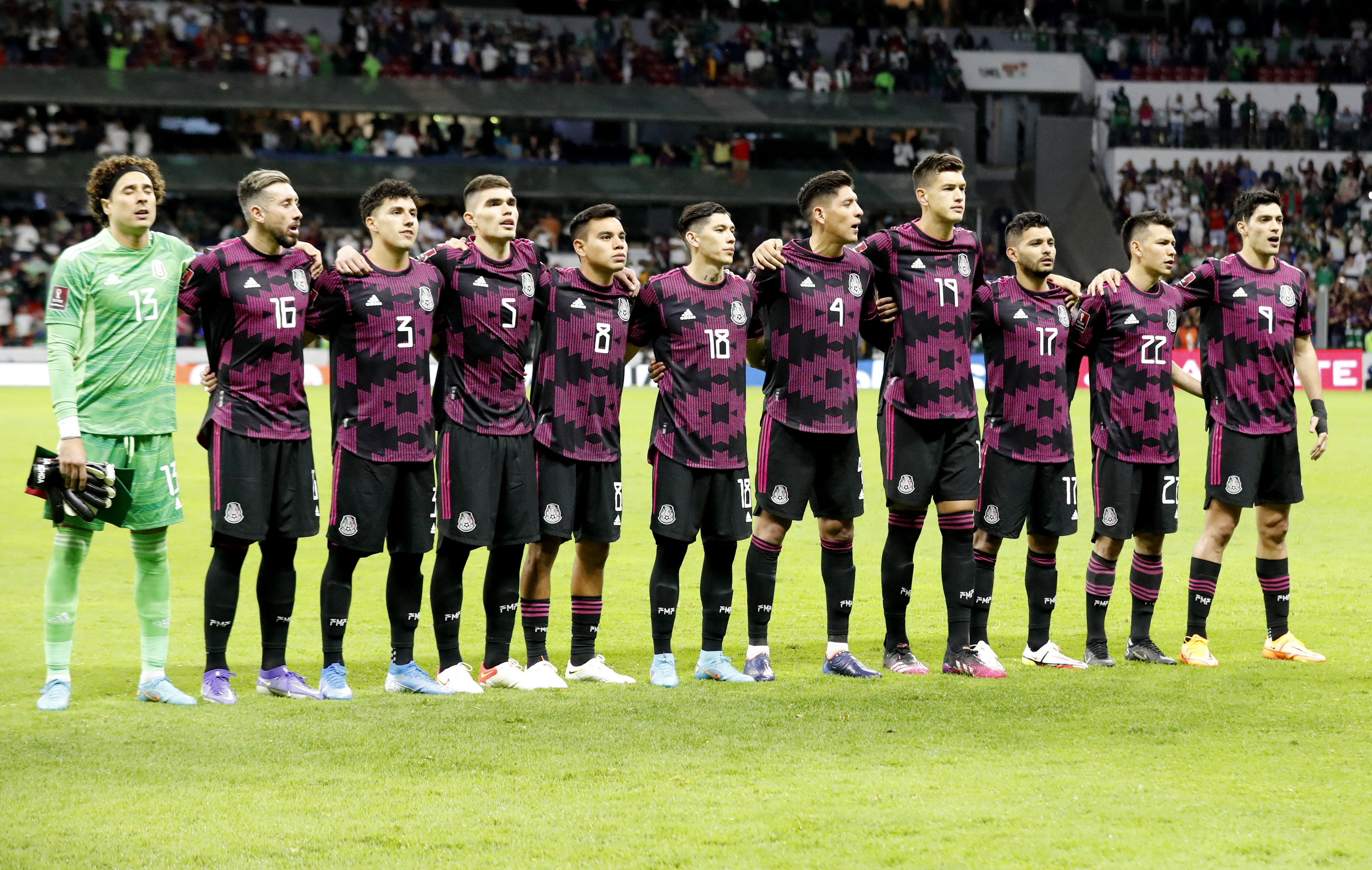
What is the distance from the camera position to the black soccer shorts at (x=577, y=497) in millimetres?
A: 7070

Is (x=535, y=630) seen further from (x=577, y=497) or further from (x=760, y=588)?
(x=760, y=588)

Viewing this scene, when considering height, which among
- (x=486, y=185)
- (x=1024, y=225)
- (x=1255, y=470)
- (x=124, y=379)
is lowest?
(x=1255, y=470)

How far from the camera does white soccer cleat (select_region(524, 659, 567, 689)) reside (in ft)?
23.0

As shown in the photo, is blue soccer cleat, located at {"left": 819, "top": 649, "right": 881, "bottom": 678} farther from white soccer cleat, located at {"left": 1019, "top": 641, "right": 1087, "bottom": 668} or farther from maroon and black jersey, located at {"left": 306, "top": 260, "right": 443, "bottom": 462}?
maroon and black jersey, located at {"left": 306, "top": 260, "right": 443, "bottom": 462}

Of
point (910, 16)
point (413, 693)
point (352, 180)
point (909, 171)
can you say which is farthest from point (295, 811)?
point (910, 16)

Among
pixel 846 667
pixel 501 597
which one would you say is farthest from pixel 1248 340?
pixel 501 597

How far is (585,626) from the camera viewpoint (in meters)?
7.29

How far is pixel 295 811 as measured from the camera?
4988 mm

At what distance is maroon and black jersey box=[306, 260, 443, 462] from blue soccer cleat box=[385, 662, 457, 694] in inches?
38.5

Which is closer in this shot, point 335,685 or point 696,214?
point 335,685

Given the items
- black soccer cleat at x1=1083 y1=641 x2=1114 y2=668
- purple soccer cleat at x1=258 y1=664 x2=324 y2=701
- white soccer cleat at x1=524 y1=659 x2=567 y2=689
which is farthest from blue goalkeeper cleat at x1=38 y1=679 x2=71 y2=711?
black soccer cleat at x1=1083 y1=641 x2=1114 y2=668

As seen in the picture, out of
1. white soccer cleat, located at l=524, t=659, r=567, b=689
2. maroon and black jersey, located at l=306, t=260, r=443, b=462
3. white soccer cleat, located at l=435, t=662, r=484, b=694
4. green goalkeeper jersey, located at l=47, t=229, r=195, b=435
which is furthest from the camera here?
white soccer cleat, located at l=524, t=659, r=567, b=689

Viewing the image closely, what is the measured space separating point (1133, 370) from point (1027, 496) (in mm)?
871

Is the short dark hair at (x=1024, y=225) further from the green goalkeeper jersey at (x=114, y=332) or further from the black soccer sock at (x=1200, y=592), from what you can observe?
the green goalkeeper jersey at (x=114, y=332)
